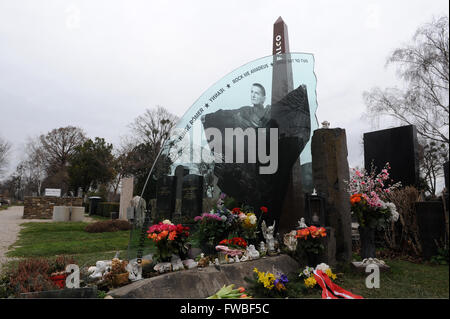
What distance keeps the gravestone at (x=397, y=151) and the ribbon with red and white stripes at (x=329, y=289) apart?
4790 mm

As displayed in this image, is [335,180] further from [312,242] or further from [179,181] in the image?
[179,181]

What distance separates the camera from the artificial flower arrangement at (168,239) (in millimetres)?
3982

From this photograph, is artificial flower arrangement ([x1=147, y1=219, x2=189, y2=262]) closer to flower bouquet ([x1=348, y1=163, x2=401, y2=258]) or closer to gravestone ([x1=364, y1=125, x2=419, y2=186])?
flower bouquet ([x1=348, y1=163, x2=401, y2=258])

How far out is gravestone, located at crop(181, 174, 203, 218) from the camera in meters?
5.12

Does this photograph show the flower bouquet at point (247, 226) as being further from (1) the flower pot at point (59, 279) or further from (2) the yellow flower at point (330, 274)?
(1) the flower pot at point (59, 279)

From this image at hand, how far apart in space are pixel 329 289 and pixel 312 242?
89 cm

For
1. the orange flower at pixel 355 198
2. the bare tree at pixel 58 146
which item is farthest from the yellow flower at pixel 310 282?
the bare tree at pixel 58 146

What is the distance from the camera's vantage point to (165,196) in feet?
16.3

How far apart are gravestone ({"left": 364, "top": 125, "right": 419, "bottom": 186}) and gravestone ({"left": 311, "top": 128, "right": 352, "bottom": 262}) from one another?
2.99 m

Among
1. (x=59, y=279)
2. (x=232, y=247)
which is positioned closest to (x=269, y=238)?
(x=232, y=247)

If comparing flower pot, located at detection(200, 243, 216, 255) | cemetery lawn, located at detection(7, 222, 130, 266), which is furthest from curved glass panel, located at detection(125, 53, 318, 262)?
cemetery lawn, located at detection(7, 222, 130, 266)

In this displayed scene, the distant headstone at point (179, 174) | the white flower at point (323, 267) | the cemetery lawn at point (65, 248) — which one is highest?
the distant headstone at point (179, 174)
